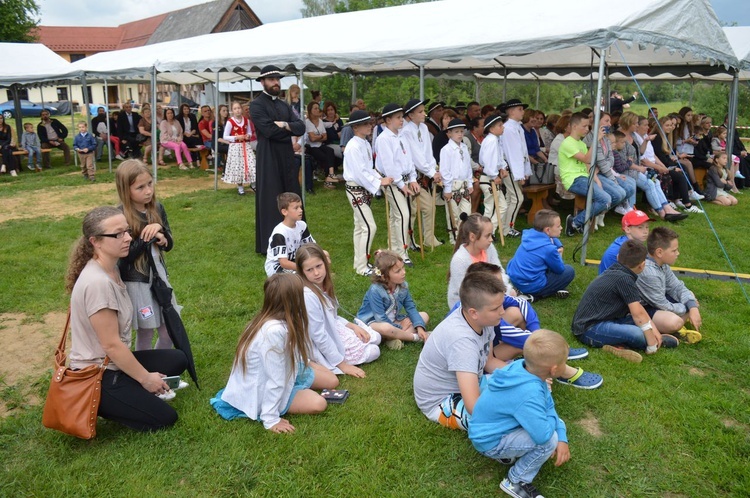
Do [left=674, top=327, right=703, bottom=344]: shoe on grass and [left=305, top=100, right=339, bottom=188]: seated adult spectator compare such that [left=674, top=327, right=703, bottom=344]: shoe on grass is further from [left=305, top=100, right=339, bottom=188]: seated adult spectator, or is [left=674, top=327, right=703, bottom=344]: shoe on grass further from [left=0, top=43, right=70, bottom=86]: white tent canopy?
[left=0, top=43, right=70, bottom=86]: white tent canopy

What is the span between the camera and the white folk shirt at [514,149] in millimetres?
8195

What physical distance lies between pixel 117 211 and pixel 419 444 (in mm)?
2190

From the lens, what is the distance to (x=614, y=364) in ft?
14.4

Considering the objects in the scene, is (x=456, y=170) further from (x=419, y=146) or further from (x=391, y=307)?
(x=391, y=307)

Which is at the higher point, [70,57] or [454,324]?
[70,57]

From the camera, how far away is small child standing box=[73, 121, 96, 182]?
1408 cm

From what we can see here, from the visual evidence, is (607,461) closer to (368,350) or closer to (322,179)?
(368,350)

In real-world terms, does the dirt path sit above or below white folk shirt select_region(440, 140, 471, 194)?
below

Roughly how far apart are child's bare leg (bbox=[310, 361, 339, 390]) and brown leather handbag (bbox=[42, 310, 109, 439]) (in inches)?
53.4

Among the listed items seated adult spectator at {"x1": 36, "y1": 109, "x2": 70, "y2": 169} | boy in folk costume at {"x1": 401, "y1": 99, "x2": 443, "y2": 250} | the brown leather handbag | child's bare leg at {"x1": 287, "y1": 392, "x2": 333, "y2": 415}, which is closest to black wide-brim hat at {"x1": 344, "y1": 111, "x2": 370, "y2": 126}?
boy in folk costume at {"x1": 401, "y1": 99, "x2": 443, "y2": 250}

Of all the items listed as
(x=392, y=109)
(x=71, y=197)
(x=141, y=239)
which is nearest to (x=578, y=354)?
(x=141, y=239)

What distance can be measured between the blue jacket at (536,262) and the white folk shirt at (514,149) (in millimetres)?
2631

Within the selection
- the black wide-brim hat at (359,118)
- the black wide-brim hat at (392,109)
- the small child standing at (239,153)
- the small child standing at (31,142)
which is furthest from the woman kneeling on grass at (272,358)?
the small child standing at (31,142)

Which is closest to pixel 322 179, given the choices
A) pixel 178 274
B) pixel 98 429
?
pixel 178 274
